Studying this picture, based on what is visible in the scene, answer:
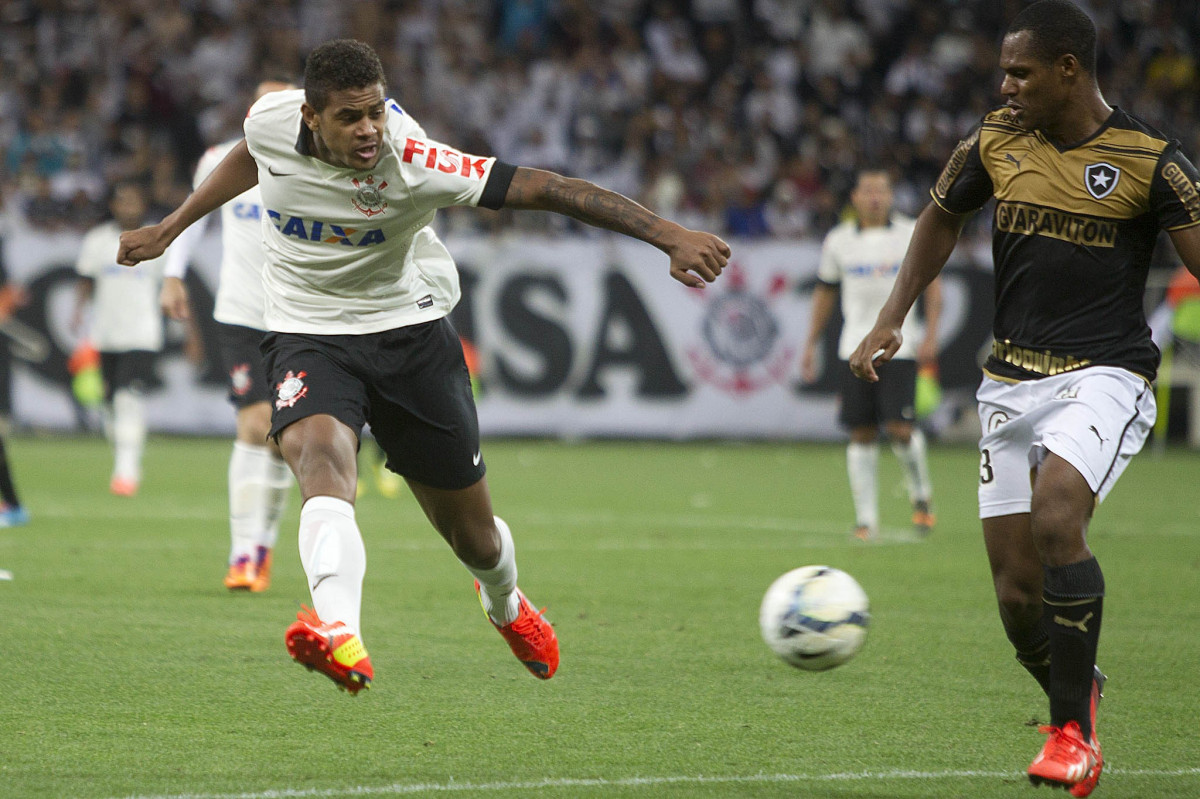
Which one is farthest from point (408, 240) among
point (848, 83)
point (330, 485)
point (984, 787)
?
point (848, 83)

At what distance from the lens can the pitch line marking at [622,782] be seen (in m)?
4.15

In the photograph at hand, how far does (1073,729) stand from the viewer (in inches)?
173

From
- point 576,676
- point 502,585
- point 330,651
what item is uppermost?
point 330,651

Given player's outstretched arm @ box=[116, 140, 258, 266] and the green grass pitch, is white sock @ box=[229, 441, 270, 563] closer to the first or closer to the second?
the green grass pitch

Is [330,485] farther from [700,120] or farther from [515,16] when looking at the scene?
[515,16]

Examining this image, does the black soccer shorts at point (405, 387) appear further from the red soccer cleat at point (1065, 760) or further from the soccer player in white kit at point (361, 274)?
the red soccer cleat at point (1065, 760)

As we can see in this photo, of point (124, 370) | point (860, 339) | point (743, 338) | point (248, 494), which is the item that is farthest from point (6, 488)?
point (743, 338)

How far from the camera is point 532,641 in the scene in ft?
18.9

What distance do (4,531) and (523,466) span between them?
665 cm

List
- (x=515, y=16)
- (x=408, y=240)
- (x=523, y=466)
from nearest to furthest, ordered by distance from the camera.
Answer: (x=408, y=240) < (x=523, y=466) < (x=515, y=16)

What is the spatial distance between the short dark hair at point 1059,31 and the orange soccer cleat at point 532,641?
2660mm

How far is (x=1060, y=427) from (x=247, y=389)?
4729mm

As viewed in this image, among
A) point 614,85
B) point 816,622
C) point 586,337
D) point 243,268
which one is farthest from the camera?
point 614,85

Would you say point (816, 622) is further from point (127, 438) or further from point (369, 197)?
point (127, 438)
